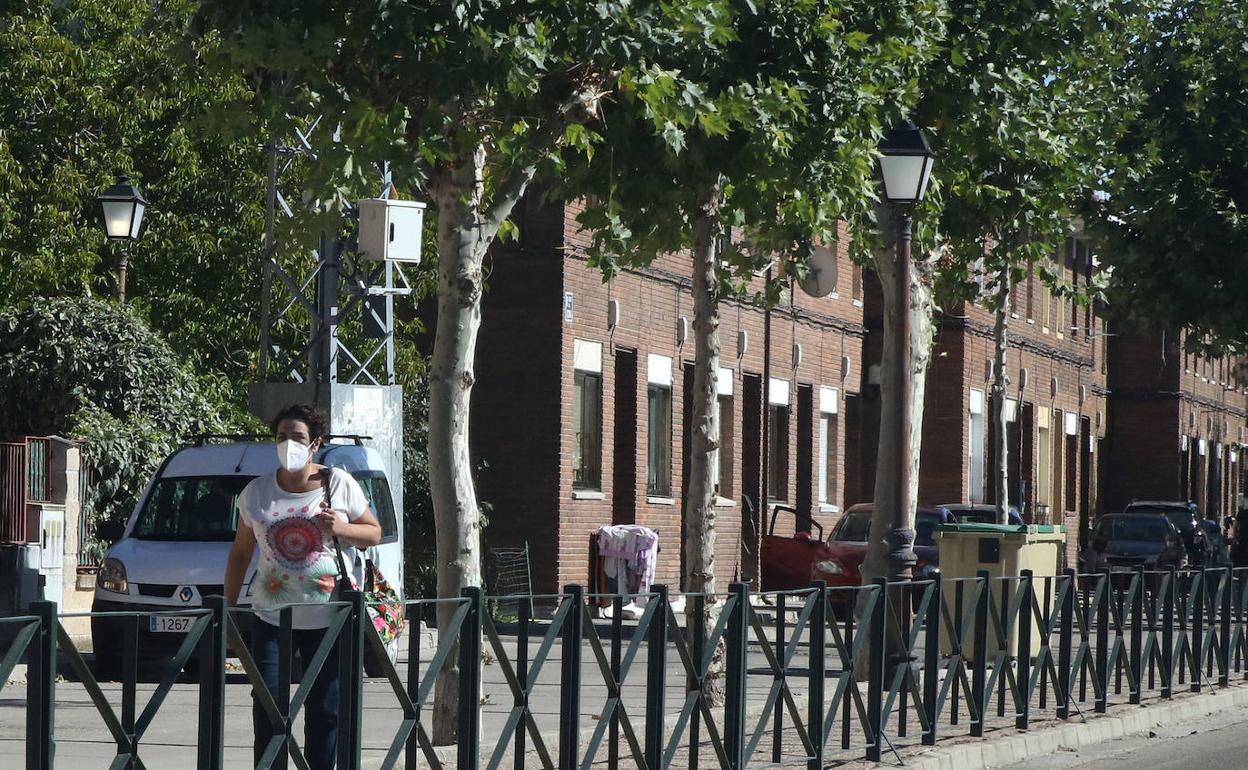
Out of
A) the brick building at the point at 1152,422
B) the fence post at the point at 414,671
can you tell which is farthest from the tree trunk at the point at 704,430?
the brick building at the point at 1152,422

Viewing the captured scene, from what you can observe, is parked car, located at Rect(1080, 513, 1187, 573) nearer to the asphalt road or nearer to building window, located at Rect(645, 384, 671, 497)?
building window, located at Rect(645, 384, 671, 497)

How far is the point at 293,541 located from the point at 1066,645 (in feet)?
23.0

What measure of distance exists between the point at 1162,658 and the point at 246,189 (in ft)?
51.4

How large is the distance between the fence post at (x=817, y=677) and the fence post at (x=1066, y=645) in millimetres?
3304

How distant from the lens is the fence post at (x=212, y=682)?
23.7 ft

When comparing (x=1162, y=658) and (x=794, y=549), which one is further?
(x=794, y=549)

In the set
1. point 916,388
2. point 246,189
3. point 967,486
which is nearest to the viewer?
point 916,388

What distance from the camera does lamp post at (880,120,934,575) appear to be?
51.1ft

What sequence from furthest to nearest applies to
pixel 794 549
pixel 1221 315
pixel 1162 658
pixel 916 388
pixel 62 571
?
pixel 1221 315 < pixel 794 549 < pixel 916 388 < pixel 62 571 < pixel 1162 658

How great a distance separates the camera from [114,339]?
24.2 m

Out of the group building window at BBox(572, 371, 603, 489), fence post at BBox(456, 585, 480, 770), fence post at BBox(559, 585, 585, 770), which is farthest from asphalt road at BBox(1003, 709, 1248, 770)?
building window at BBox(572, 371, 603, 489)

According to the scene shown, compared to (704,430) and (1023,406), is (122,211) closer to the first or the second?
(704,430)

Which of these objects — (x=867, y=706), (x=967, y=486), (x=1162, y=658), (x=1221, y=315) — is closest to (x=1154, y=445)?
(x=967, y=486)

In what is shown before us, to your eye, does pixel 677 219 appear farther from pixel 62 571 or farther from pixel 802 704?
pixel 62 571
